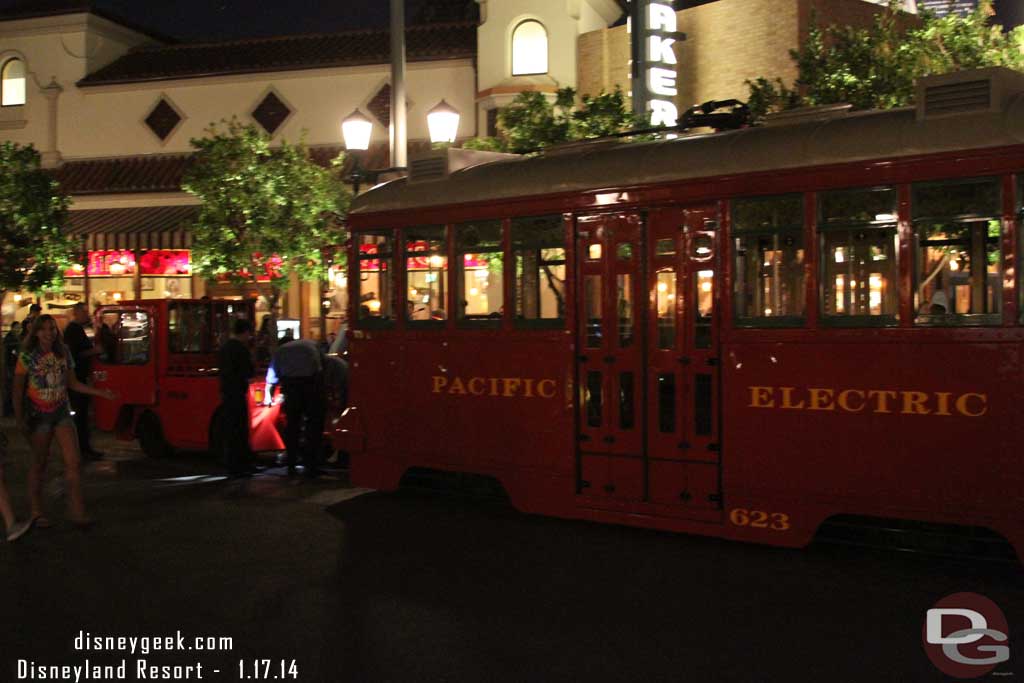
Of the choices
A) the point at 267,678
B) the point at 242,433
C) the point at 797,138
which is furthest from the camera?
the point at 242,433

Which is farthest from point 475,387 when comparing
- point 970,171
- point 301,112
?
point 301,112

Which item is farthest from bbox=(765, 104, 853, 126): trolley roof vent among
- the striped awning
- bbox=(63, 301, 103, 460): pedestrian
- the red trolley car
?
the striped awning

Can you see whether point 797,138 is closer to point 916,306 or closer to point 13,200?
point 916,306

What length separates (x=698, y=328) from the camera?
28.0 ft

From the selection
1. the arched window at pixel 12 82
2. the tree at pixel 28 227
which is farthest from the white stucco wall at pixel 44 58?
the tree at pixel 28 227

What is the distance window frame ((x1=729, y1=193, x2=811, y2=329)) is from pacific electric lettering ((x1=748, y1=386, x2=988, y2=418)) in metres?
0.46

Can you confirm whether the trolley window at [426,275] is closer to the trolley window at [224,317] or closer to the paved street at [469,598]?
the paved street at [469,598]

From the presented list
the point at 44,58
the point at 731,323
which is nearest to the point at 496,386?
the point at 731,323

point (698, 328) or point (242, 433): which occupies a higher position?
point (698, 328)

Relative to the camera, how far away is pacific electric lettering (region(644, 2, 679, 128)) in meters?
21.8

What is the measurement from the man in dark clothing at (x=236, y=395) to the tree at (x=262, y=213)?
7961 millimetres

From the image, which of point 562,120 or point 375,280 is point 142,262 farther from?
point 375,280

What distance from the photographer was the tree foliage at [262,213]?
808 inches

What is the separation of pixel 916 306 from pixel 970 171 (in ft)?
3.03
